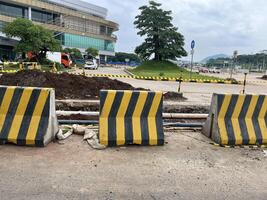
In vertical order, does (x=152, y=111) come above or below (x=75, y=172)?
above

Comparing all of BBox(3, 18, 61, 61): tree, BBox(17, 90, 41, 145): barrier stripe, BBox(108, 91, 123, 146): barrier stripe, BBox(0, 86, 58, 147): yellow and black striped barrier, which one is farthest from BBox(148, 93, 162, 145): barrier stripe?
BBox(3, 18, 61, 61): tree

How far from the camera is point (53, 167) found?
5172 millimetres

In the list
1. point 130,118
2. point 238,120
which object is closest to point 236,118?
point 238,120

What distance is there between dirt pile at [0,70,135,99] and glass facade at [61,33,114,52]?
79.8 m

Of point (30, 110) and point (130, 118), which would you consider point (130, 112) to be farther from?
point (30, 110)

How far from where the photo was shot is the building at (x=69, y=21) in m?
76.1

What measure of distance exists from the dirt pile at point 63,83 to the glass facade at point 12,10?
68.4m

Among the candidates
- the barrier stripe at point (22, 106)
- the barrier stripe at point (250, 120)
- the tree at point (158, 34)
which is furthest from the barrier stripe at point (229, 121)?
the tree at point (158, 34)

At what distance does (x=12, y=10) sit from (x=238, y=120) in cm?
8066

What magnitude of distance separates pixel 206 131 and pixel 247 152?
46.7 inches

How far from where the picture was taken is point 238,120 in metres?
7.02

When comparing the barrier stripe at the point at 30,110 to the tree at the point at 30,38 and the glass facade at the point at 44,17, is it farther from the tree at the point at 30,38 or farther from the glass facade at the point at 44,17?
the glass facade at the point at 44,17

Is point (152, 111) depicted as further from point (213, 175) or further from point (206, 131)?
point (213, 175)

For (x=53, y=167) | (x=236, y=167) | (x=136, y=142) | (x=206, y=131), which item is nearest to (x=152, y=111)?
(x=136, y=142)
